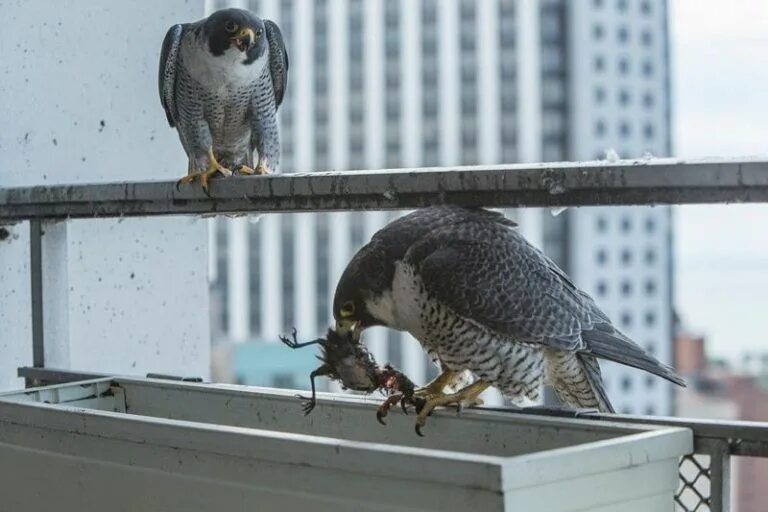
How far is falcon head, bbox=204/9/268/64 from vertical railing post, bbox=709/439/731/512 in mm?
1545

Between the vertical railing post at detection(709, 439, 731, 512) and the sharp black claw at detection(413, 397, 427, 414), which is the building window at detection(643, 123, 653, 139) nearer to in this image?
the sharp black claw at detection(413, 397, 427, 414)

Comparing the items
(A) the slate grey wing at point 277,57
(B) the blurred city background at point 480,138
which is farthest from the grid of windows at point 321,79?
(A) the slate grey wing at point 277,57

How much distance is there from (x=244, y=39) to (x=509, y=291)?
1206 millimetres

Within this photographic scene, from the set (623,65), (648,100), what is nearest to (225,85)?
(648,100)

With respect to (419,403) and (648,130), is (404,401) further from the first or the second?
(648,130)

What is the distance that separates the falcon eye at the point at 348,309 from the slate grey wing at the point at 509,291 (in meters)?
0.09

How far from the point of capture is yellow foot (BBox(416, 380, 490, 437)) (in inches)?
45.3

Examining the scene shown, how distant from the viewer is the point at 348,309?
1317mm

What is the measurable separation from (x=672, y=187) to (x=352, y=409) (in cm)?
43

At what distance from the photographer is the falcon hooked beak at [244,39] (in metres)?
2.28

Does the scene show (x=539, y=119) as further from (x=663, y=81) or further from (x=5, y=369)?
(x=5, y=369)

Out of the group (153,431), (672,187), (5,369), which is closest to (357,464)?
(153,431)

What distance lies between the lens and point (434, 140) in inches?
1453

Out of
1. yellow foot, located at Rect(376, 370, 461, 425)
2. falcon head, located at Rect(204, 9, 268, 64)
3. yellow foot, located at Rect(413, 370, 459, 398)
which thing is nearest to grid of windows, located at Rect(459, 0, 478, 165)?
falcon head, located at Rect(204, 9, 268, 64)
